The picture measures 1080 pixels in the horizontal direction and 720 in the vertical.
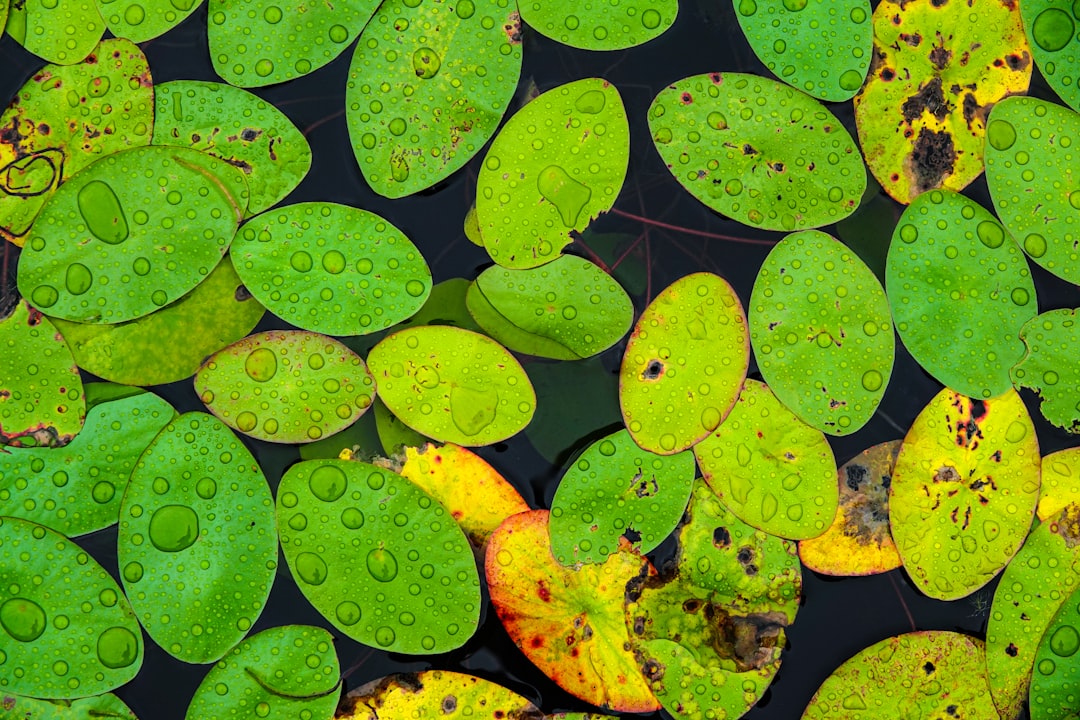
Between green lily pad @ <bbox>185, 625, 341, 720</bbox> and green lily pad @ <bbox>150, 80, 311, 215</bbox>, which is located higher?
green lily pad @ <bbox>150, 80, 311, 215</bbox>

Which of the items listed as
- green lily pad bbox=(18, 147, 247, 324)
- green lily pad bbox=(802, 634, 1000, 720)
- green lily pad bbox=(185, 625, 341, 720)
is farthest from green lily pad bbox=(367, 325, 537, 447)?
green lily pad bbox=(802, 634, 1000, 720)

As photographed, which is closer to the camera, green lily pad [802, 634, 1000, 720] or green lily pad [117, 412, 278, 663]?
green lily pad [117, 412, 278, 663]

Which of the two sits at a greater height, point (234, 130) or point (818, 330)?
point (234, 130)

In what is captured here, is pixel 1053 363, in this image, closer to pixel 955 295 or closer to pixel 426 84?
pixel 955 295

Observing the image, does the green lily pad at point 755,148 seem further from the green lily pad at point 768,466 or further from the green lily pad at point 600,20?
the green lily pad at point 768,466

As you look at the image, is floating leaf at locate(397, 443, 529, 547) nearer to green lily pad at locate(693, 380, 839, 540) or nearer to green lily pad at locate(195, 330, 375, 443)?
green lily pad at locate(195, 330, 375, 443)

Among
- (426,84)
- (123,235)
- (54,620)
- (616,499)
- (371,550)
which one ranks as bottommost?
(54,620)

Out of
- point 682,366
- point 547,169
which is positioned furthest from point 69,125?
point 682,366

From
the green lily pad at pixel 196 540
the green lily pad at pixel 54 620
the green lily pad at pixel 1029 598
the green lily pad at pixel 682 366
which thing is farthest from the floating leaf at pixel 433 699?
the green lily pad at pixel 1029 598
